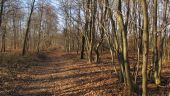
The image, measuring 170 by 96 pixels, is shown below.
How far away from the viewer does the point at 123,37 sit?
13.0 metres

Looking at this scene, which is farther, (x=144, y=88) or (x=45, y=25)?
(x=45, y=25)

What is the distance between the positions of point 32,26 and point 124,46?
57.1 meters

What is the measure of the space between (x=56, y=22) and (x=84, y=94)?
205ft

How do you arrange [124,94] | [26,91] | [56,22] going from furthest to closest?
1. [56,22]
2. [26,91]
3. [124,94]

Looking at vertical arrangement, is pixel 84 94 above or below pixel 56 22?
below

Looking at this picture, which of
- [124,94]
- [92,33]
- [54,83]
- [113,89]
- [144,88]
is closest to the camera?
[144,88]

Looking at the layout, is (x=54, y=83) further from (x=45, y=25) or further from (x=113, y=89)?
(x=45, y=25)

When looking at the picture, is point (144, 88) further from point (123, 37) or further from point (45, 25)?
point (45, 25)

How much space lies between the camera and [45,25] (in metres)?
71.4

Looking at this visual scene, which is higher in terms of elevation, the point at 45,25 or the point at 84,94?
the point at 45,25

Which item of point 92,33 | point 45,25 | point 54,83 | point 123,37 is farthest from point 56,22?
point 123,37

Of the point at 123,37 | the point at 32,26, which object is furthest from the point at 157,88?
the point at 32,26

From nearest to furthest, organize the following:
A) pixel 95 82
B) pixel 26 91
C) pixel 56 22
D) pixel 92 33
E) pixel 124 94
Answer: pixel 124 94, pixel 26 91, pixel 95 82, pixel 92 33, pixel 56 22

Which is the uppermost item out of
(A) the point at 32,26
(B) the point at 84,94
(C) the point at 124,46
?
(A) the point at 32,26
